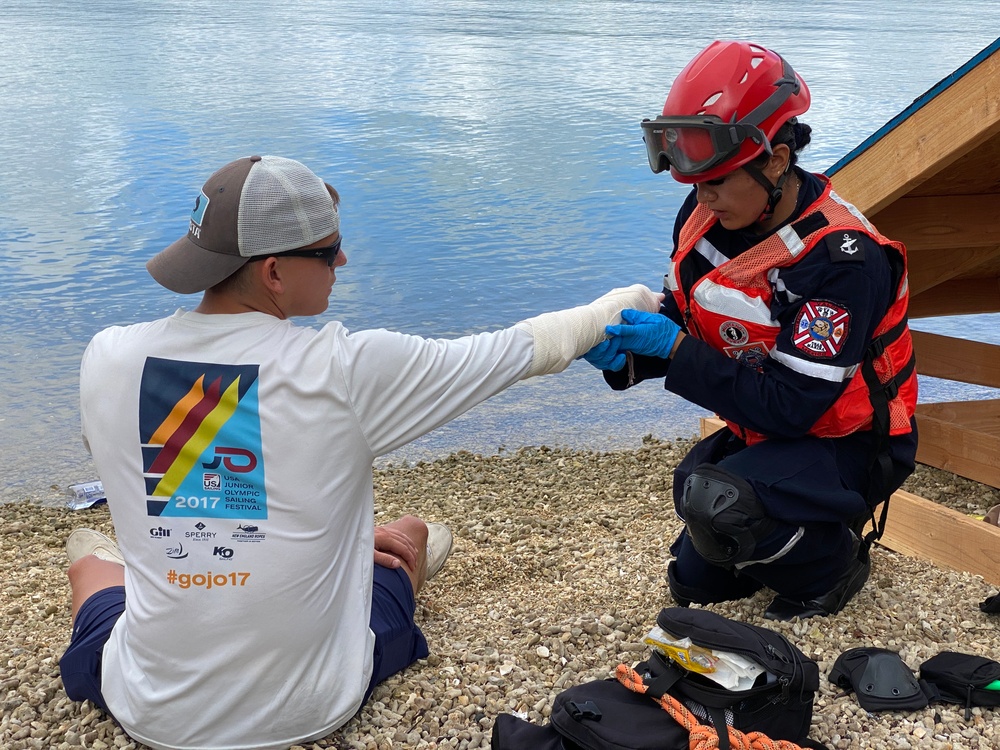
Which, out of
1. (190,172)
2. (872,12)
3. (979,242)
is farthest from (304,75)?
(872,12)

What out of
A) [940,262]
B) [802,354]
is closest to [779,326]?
[802,354]

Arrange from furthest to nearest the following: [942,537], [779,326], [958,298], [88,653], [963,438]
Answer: [958,298], [963,438], [942,537], [779,326], [88,653]

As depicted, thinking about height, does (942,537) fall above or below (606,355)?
below

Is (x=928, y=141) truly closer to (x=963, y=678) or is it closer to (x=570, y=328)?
(x=570, y=328)

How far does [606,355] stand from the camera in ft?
10.1

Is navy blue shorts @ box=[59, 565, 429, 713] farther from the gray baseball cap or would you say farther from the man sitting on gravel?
the gray baseball cap

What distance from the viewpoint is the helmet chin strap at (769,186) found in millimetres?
3000

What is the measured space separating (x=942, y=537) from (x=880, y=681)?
48.0 inches

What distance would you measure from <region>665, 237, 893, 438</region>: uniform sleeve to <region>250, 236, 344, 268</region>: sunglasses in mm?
1085

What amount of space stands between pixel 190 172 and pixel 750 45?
1262cm

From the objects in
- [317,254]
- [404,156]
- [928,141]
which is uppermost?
[928,141]

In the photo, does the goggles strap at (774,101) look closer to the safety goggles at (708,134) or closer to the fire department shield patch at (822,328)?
the safety goggles at (708,134)

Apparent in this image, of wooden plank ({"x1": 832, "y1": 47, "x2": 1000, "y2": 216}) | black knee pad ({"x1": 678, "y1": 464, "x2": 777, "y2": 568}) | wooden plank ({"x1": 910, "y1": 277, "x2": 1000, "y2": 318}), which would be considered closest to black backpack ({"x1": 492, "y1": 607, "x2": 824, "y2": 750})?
black knee pad ({"x1": 678, "y1": 464, "x2": 777, "y2": 568})

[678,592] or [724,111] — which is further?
[678,592]
